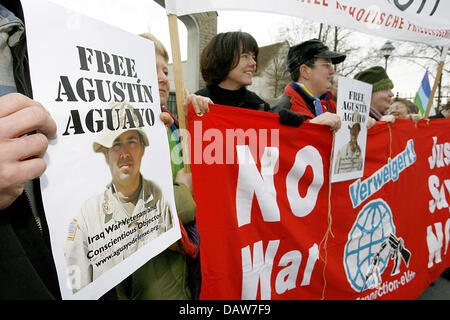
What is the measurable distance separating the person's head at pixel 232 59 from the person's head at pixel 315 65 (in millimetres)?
453

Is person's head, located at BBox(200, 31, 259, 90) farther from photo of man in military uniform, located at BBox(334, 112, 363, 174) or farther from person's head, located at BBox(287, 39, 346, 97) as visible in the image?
photo of man in military uniform, located at BBox(334, 112, 363, 174)

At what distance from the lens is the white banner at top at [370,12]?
121 centimetres

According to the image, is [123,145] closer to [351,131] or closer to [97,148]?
[97,148]

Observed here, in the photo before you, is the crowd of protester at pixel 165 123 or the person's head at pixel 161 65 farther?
the person's head at pixel 161 65

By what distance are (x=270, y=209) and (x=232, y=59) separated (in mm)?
1074

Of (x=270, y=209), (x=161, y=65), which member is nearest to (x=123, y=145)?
(x=161, y=65)

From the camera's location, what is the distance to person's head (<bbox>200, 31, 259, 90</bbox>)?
6.28 ft

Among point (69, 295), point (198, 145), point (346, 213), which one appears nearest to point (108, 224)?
point (69, 295)

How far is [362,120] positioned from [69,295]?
6.08ft

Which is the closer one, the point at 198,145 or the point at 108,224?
the point at 108,224

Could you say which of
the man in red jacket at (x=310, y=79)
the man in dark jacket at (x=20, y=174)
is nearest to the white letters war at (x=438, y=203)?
the man in red jacket at (x=310, y=79)

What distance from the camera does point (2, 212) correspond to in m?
0.57

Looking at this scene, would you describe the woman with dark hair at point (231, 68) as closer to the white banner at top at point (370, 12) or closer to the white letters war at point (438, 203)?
the white banner at top at point (370, 12)

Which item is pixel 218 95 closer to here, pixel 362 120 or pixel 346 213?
pixel 362 120
